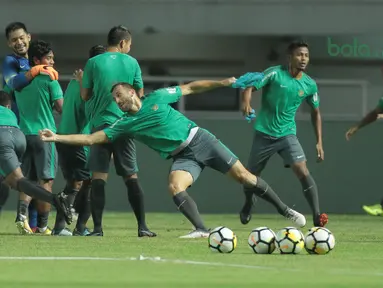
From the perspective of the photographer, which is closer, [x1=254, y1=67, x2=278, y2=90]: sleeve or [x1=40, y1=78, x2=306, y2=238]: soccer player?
A: [x1=40, y1=78, x2=306, y2=238]: soccer player

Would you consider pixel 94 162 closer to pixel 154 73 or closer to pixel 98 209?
pixel 98 209

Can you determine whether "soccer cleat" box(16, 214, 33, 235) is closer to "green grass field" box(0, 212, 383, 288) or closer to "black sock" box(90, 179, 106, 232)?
"green grass field" box(0, 212, 383, 288)

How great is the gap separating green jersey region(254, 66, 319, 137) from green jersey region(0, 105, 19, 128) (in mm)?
3271

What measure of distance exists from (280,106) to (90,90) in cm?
322

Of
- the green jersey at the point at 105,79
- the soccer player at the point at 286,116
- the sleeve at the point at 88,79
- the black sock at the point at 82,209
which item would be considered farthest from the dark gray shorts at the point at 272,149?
the sleeve at the point at 88,79

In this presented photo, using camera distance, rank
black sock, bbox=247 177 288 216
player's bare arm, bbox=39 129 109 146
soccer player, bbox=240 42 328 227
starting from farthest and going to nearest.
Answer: soccer player, bbox=240 42 328 227 → black sock, bbox=247 177 288 216 → player's bare arm, bbox=39 129 109 146

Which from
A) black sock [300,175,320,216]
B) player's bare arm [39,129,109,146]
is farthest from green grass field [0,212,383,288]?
black sock [300,175,320,216]

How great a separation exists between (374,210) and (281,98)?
5636mm

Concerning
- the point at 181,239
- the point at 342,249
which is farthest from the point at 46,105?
the point at 342,249

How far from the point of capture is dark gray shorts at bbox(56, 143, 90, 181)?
15.5 metres

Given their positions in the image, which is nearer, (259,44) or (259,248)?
(259,248)

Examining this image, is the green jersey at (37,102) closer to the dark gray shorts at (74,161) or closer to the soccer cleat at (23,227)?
the dark gray shorts at (74,161)

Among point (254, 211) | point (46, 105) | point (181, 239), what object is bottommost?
point (254, 211)

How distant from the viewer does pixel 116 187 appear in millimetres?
22641
